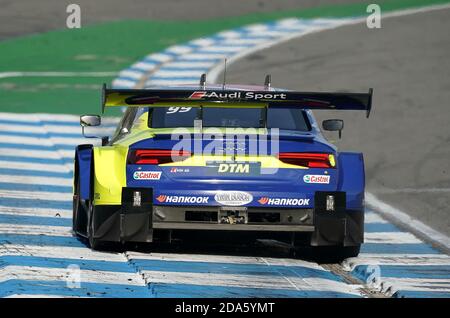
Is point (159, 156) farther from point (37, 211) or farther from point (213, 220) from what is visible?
point (37, 211)

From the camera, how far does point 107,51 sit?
2581 centimetres

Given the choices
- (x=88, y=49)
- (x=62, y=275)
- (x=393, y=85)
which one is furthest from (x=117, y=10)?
(x=62, y=275)

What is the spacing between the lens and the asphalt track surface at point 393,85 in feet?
52.3

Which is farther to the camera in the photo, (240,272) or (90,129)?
(90,129)

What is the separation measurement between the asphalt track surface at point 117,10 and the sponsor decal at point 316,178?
16496 millimetres

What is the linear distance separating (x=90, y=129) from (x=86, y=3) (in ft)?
32.7

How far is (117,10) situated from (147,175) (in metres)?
18.7

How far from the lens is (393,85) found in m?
22.0

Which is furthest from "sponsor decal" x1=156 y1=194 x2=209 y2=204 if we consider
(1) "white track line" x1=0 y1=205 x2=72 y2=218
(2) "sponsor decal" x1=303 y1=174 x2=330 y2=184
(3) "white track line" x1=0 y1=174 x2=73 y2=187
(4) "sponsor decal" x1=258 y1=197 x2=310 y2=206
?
(3) "white track line" x1=0 y1=174 x2=73 y2=187

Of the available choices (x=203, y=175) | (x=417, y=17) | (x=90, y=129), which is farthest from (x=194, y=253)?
(x=417, y=17)

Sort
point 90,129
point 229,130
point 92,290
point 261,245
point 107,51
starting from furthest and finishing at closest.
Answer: point 107,51
point 90,129
point 261,245
point 229,130
point 92,290

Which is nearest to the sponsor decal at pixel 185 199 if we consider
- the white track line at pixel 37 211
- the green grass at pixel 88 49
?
the white track line at pixel 37 211

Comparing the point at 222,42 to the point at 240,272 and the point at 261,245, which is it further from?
the point at 240,272

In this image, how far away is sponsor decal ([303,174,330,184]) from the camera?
1087 centimetres
